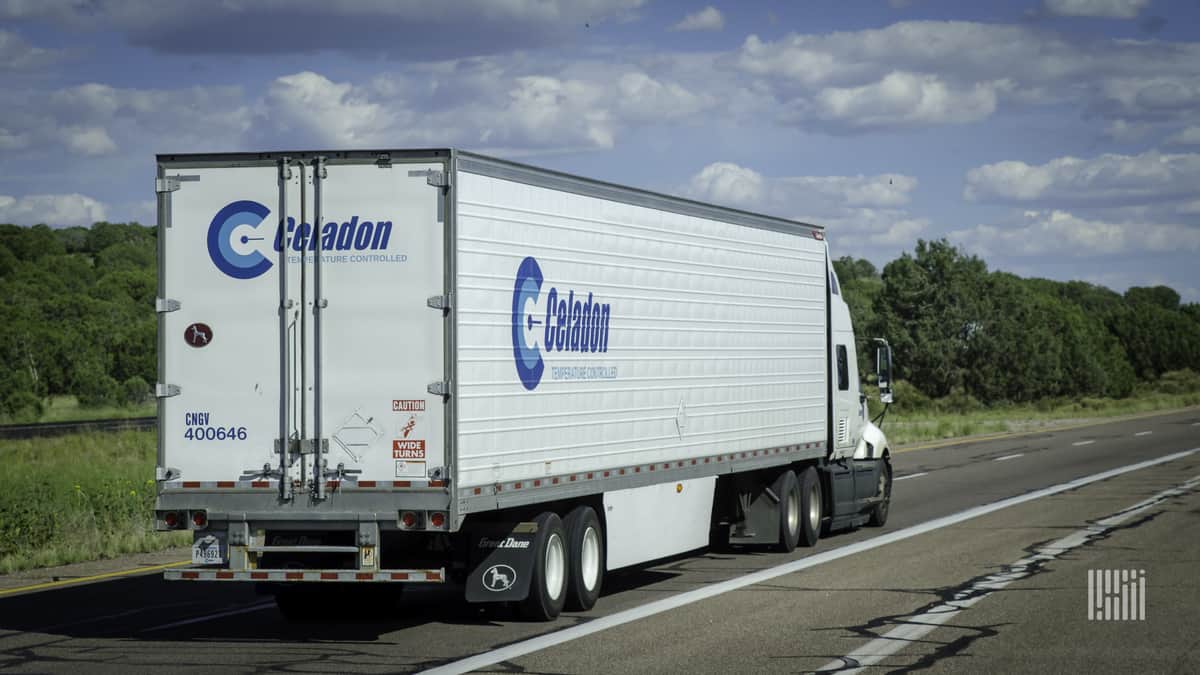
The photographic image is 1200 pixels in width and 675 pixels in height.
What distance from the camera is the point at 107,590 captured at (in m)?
14.9

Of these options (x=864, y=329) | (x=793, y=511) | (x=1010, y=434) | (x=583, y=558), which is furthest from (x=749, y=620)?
(x=864, y=329)

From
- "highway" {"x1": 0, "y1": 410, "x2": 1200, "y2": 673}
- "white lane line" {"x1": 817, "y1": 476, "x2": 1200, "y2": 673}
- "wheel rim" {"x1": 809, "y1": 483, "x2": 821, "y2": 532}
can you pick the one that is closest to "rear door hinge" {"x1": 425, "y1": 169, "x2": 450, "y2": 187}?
"highway" {"x1": 0, "y1": 410, "x2": 1200, "y2": 673}

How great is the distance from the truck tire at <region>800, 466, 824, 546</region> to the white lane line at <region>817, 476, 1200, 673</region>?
270cm

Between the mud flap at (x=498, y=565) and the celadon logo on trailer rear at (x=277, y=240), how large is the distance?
2.38 metres

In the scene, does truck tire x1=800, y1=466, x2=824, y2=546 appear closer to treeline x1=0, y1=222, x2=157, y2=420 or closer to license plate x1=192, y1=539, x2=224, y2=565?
license plate x1=192, y1=539, x2=224, y2=565

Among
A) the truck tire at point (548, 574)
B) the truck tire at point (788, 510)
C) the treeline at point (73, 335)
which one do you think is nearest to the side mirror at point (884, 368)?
the truck tire at point (788, 510)

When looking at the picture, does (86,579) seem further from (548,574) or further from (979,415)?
(979,415)

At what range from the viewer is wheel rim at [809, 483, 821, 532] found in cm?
1839

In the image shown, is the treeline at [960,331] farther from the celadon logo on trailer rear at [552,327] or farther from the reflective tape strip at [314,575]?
the reflective tape strip at [314,575]

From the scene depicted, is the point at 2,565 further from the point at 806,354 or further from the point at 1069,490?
the point at 1069,490

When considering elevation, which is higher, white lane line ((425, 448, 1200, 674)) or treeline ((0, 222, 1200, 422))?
treeline ((0, 222, 1200, 422))

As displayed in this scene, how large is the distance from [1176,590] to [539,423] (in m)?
6.15

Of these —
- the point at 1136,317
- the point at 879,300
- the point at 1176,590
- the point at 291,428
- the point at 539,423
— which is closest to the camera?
the point at 291,428

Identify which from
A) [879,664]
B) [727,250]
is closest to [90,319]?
[727,250]
